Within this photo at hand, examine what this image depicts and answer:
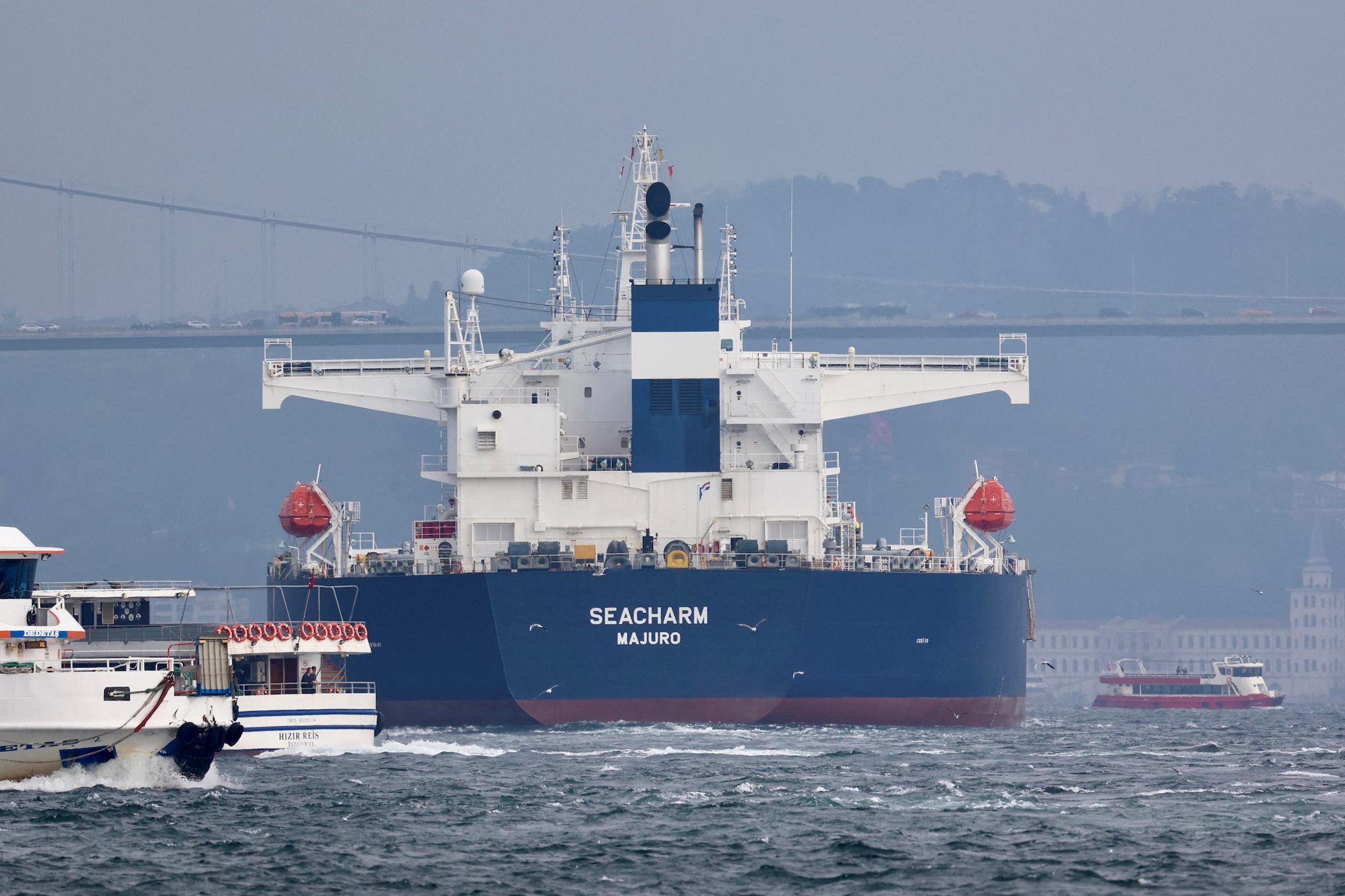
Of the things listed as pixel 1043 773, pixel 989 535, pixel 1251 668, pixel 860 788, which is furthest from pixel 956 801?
pixel 1251 668

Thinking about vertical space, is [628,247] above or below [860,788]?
above

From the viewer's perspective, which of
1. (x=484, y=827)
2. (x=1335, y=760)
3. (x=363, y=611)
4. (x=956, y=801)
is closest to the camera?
(x=484, y=827)

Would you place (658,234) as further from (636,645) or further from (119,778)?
(119,778)

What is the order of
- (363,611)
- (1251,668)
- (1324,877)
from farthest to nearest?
(1251,668) → (363,611) → (1324,877)

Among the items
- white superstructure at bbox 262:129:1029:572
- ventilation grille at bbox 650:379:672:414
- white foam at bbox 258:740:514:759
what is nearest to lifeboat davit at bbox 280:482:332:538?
white superstructure at bbox 262:129:1029:572

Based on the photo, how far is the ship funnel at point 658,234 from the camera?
200ft

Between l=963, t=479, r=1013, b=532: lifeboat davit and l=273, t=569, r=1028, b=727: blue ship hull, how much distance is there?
6.70 m

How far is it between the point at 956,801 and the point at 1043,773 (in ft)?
18.9

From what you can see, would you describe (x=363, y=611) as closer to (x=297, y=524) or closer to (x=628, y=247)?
(x=297, y=524)

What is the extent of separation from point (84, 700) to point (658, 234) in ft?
87.0

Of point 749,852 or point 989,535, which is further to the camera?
point 989,535

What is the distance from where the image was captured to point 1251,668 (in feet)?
387

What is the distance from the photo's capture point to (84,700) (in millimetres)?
37875

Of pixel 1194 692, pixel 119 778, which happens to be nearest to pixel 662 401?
pixel 119 778
